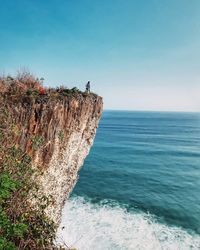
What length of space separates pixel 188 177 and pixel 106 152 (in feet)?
74.2

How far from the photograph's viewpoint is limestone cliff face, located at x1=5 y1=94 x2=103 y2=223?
11742 millimetres

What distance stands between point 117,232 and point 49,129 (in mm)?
15554

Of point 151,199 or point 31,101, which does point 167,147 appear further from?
point 31,101

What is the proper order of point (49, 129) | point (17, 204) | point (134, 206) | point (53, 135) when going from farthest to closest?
1. point (134, 206)
2. point (53, 135)
3. point (49, 129)
4. point (17, 204)

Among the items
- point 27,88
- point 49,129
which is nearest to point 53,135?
point 49,129

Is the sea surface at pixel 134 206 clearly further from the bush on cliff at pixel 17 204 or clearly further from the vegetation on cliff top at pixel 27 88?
the vegetation on cliff top at pixel 27 88

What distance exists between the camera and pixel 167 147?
70.8m

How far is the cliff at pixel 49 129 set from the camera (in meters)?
11.6

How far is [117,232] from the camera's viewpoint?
24.0m

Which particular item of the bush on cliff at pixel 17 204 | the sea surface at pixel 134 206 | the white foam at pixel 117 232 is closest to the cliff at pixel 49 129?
the bush on cliff at pixel 17 204

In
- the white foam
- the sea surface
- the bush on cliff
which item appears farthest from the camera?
the sea surface

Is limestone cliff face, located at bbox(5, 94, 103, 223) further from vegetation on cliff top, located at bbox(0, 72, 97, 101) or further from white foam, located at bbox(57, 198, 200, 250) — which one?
white foam, located at bbox(57, 198, 200, 250)

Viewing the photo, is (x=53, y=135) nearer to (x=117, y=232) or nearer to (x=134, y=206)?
(x=117, y=232)

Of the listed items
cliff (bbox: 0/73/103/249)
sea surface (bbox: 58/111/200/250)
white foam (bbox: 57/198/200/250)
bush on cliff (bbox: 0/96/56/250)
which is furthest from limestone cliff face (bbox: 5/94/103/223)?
white foam (bbox: 57/198/200/250)
